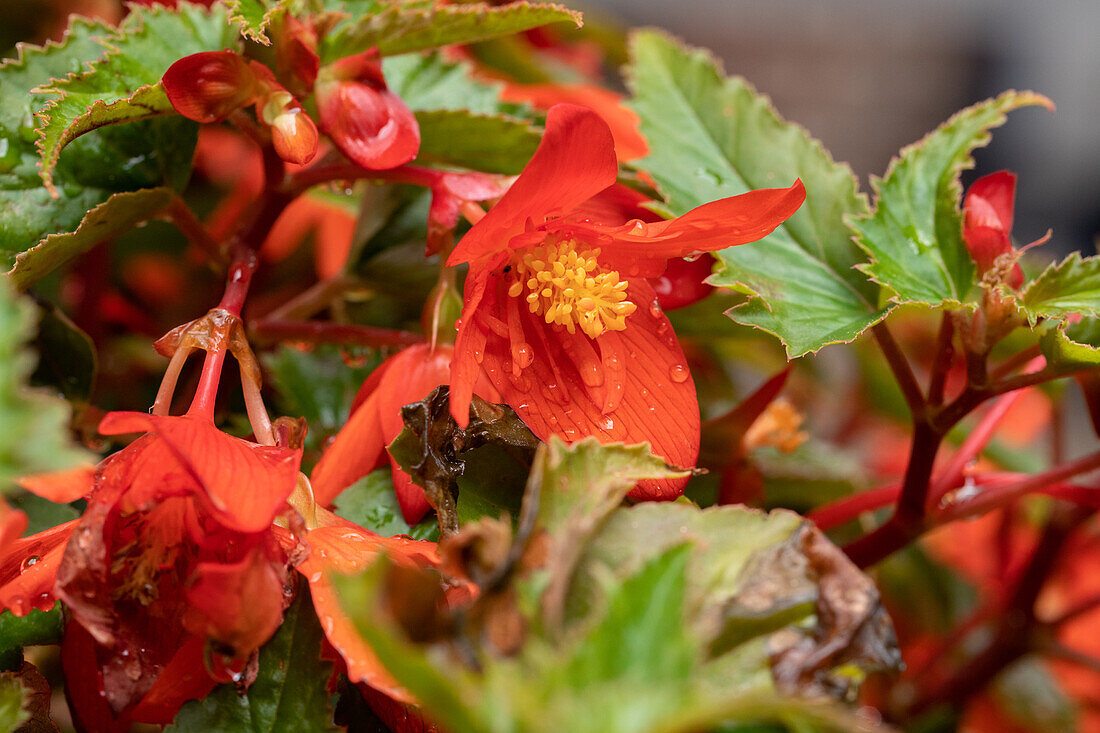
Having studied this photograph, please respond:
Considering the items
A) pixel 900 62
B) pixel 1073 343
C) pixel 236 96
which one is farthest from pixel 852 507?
pixel 900 62

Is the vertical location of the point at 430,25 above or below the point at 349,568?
above

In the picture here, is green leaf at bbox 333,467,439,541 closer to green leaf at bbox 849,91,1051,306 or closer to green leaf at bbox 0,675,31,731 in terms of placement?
green leaf at bbox 0,675,31,731

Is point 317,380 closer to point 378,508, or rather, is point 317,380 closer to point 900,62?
point 378,508

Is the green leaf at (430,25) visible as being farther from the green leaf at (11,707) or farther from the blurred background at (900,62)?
the blurred background at (900,62)

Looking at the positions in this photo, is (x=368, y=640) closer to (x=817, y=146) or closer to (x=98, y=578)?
(x=98, y=578)

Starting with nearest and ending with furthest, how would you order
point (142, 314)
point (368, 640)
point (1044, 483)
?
point (368, 640)
point (1044, 483)
point (142, 314)

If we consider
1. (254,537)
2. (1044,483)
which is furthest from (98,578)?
(1044,483)
